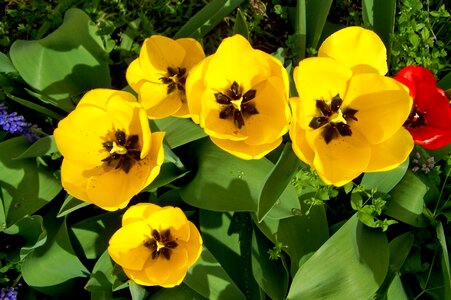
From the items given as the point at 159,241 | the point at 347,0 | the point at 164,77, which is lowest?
the point at 159,241

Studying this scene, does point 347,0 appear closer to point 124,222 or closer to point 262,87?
point 262,87

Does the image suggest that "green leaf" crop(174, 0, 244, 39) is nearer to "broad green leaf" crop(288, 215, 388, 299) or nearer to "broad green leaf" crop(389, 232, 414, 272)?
"broad green leaf" crop(288, 215, 388, 299)

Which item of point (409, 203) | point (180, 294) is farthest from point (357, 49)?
point (180, 294)

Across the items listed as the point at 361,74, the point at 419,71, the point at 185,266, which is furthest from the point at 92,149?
the point at 419,71

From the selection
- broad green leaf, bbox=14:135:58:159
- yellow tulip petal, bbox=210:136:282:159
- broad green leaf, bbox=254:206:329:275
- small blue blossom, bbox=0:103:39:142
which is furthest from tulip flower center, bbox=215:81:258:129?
small blue blossom, bbox=0:103:39:142

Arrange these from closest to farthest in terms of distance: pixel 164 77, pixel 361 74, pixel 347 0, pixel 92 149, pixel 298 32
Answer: pixel 361 74 < pixel 92 149 < pixel 164 77 < pixel 298 32 < pixel 347 0

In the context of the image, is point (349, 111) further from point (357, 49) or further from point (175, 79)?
point (175, 79)

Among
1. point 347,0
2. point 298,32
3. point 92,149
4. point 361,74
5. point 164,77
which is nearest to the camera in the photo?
point 361,74
